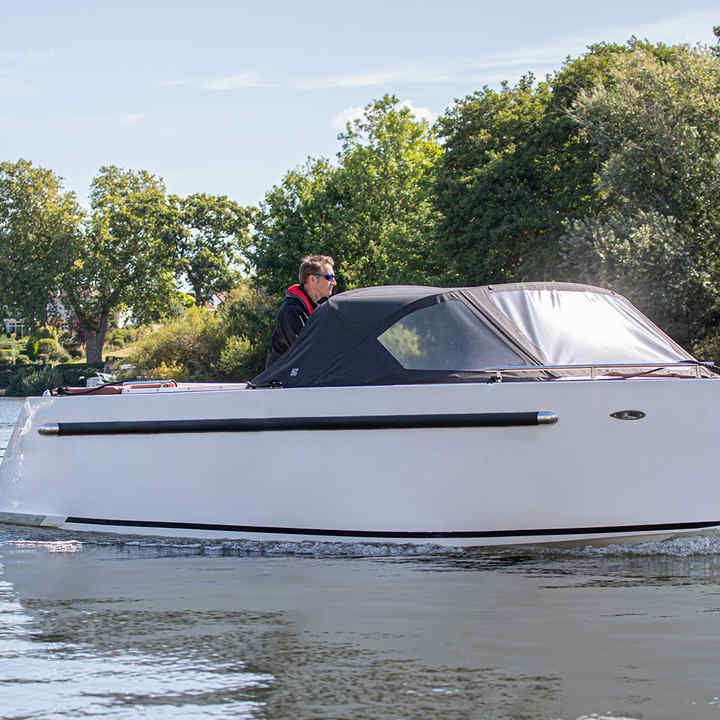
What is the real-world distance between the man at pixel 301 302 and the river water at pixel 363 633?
4.82 ft

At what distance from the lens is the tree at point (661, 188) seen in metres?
29.0

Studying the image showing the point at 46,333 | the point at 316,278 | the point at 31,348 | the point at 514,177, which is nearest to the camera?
the point at 316,278

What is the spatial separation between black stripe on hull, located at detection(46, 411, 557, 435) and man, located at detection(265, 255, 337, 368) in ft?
2.44

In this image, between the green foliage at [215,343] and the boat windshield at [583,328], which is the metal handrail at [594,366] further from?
the green foliage at [215,343]

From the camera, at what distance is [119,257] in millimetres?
76562

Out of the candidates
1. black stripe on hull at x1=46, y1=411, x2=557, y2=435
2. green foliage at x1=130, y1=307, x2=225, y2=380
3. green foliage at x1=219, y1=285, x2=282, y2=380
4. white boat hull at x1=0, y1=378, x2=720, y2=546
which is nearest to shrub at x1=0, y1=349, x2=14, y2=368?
green foliage at x1=130, y1=307, x2=225, y2=380

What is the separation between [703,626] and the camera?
4.94 metres

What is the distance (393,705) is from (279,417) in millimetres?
3079

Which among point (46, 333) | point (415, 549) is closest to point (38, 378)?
point (46, 333)

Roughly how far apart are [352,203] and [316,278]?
44.1m

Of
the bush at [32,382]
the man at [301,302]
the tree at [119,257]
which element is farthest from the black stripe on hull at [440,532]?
the tree at [119,257]

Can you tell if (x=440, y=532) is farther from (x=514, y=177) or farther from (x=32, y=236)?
(x=32, y=236)

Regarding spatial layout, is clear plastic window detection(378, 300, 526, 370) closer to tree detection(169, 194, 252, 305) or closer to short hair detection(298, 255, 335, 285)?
short hair detection(298, 255, 335, 285)

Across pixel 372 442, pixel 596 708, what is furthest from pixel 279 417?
pixel 596 708
